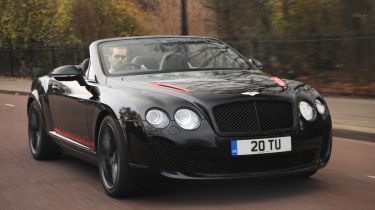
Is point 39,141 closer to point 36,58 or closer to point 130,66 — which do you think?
point 130,66

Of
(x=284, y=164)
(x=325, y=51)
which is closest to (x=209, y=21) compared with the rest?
(x=325, y=51)

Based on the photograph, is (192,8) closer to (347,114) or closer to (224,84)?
(347,114)

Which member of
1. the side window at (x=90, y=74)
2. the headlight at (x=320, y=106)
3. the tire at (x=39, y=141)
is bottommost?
the tire at (x=39, y=141)

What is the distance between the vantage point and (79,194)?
239 inches

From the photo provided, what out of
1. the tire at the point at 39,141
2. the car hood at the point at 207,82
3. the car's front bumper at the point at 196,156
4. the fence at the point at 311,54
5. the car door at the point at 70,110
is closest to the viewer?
the car's front bumper at the point at 196,156

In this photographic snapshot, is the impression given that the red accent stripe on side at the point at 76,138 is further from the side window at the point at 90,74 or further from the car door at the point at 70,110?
the side window at the point at 90,74

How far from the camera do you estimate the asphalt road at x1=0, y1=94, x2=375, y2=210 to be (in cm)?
541

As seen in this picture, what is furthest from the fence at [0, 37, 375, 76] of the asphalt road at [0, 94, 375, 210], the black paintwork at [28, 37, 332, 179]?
the black paintwork at [28, 37, 332, 179]

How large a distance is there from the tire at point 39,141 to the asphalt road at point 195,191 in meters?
0.22

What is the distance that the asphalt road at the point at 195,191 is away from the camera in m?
5.41

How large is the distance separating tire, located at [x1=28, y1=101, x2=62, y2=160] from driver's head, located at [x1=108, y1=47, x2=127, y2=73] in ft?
5.33

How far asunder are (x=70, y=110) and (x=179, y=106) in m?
2.02

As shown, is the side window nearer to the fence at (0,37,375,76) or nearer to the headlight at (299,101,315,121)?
the headlight at (299,101,315,121)

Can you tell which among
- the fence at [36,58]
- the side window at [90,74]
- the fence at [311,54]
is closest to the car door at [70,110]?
the side window at [90,74]
